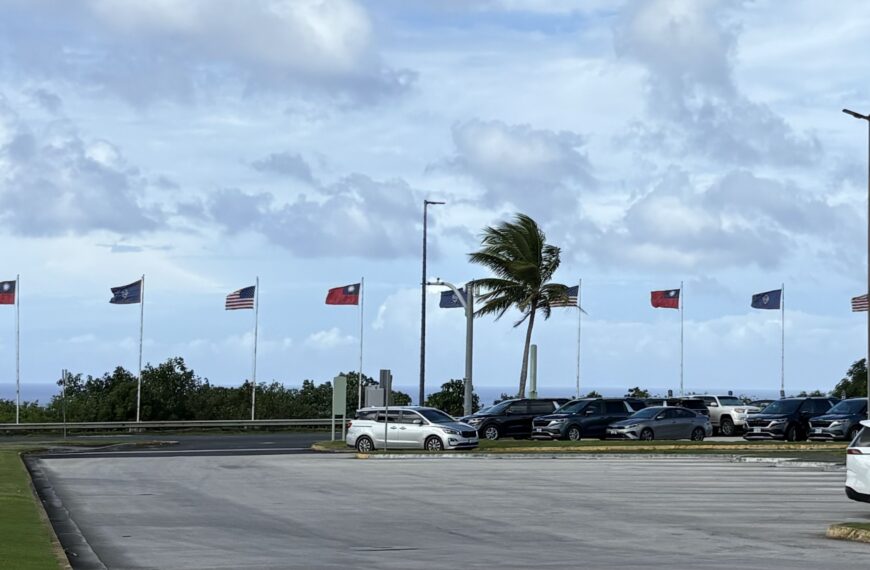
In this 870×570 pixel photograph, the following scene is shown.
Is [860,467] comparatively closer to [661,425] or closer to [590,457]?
[590,457]

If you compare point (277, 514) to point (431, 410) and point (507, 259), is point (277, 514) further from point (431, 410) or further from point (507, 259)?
point (507, 259)

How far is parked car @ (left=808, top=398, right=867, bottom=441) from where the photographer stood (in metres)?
42.3

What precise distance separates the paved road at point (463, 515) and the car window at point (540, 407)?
14.6 meters

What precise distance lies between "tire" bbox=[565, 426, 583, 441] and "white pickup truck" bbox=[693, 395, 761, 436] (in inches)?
310

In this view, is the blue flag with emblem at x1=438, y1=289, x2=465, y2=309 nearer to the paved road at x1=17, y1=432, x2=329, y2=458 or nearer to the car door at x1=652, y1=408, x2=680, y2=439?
the paved road at x1=17, y1=432, x2=329, y2=458

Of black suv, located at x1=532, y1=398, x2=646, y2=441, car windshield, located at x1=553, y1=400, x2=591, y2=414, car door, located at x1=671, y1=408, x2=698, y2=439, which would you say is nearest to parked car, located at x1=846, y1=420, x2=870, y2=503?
black suv, located at x1=532, y1=398, x2=646, y2=441

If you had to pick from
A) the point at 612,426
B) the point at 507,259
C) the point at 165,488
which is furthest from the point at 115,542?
the point at 507,259

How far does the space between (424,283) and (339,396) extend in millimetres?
9810

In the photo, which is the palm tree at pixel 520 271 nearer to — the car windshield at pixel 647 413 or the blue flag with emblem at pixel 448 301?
the blue flag with emblem at pixel 448 301

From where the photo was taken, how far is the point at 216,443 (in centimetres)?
4894

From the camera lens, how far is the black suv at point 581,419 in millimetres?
45281

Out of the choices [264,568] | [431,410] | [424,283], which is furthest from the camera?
[424,283]

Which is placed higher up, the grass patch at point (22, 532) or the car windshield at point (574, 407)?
the car windshield at point (574, 407)

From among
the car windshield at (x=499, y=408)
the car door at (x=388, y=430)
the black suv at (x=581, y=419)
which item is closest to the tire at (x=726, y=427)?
the black suv at (x=581, y=419)
